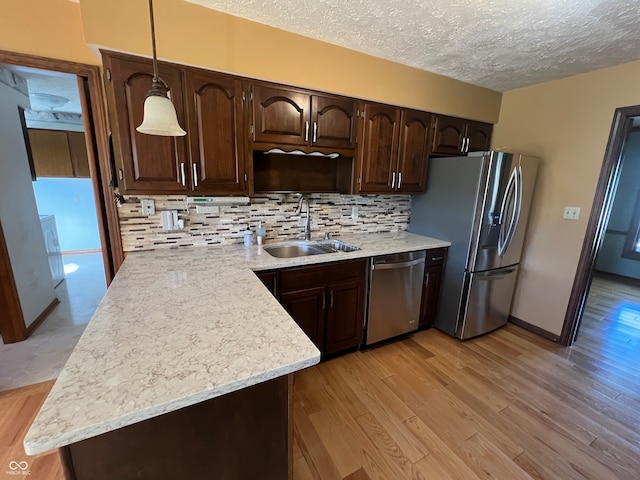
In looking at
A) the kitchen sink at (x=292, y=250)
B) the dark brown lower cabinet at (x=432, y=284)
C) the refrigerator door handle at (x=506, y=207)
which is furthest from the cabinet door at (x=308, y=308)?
the refrigerator door handle at (x=506, y=207)

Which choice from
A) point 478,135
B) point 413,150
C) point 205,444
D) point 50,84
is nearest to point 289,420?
point 205,444

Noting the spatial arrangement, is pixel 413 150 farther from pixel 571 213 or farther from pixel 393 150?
pixel 571 213

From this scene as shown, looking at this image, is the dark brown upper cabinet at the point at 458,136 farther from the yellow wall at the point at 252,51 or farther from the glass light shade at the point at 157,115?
the glass light shade at the point at 157,115

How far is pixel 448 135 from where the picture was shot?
A: 269 centimetres

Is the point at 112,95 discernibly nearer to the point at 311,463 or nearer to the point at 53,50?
the point at 53,50

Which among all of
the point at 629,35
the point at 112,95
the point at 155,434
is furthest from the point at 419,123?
the point at 155,434

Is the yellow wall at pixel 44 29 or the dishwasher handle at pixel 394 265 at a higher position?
the yellow wall at pixel 44 29

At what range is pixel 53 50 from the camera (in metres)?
1.58

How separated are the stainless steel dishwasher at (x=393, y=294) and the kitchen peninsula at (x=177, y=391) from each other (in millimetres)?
1276

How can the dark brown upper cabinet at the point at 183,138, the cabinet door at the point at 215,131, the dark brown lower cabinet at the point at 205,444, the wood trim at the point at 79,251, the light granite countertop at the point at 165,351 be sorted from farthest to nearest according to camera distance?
the wood trim at the point at 79,251 → the cabinet door at the point at 215,131 → the dark brown upper cabinet at the point at 183,138 → the dark brown lower cabinet at the point at 205,444 → the light granite countertop at the point at 165,351

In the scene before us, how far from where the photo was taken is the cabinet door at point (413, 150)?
2457mm

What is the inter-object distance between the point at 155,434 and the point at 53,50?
2.12 meters

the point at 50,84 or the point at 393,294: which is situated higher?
the point at 50,84

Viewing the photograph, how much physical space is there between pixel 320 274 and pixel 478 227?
1454mm
